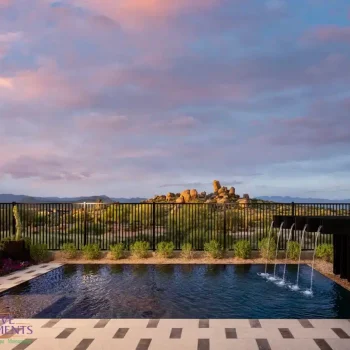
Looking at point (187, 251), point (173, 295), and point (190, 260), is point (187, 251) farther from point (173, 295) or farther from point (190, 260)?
point (173, 295)

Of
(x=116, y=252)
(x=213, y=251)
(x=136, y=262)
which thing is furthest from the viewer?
(x=116, y=252)

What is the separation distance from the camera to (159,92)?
55.3ft

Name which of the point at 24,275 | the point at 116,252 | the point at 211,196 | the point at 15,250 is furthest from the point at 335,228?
the point at 211,196

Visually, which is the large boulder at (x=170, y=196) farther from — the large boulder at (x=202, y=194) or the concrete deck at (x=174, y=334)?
the concrete deck at (x=174, y=334)

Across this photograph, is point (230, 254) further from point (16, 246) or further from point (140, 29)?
point (140, 29)

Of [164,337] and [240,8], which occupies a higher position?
[240,8]

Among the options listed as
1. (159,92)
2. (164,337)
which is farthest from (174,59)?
(164,337)

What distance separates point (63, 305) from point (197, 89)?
11.3 meters

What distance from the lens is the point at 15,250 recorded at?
12.9 m

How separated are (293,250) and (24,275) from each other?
344 inches

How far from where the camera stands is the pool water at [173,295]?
24.4 ft

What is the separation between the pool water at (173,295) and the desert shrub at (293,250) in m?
1.59

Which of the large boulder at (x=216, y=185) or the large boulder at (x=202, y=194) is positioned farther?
the large boulder at (x=216, y=185)

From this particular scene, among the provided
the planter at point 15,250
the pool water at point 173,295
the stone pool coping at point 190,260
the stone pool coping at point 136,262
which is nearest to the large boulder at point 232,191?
the stone pool coping at point 190,260
